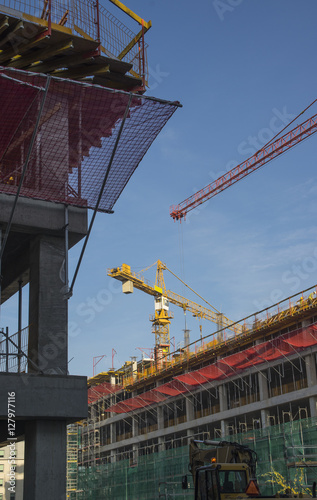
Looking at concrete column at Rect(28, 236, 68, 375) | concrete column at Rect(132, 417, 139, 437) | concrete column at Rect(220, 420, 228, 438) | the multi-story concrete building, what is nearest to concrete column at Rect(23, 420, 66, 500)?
concrete column at Rect(28, 236, 68, 375)

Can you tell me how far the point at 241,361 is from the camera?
177 feet

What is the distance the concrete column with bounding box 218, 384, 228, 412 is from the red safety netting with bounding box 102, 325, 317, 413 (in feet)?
3.70

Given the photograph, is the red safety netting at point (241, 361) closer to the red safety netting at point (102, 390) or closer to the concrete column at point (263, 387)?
the concrete column at point (263, 387)

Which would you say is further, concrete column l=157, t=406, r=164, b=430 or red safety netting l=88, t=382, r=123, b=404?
red safety netting l=88, t=382, r=123, b=404

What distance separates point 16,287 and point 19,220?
15.7ft

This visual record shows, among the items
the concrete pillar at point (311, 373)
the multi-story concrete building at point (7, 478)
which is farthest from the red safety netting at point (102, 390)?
the concrete pillar at point (311, 373)

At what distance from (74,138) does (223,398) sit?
155ft

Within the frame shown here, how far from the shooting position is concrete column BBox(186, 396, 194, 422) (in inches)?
2559

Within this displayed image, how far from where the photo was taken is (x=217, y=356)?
61.8 metres

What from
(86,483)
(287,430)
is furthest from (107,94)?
(86,483)

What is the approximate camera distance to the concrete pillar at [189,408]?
65000 millimetres

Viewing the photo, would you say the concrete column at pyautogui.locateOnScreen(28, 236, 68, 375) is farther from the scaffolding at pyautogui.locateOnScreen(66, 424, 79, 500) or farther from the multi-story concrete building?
the multi-story concrete building

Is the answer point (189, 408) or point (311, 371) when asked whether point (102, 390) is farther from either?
point (311, 371)

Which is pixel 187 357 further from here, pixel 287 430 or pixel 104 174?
pixel 104 174
